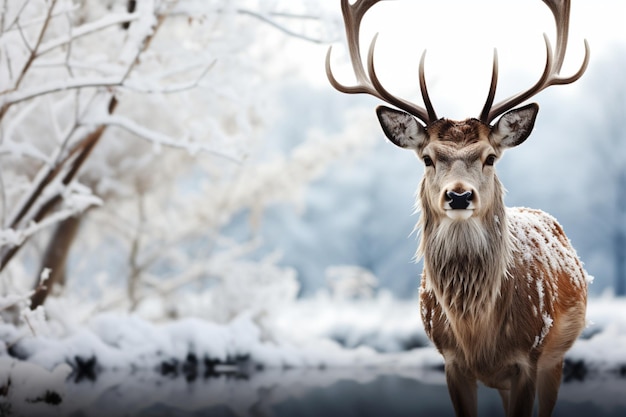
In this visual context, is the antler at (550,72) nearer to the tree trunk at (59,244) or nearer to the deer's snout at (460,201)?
the deer's snout at (460,201)

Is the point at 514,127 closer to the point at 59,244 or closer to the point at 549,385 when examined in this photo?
the point at 549,385

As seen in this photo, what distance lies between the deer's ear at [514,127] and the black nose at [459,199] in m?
0.36

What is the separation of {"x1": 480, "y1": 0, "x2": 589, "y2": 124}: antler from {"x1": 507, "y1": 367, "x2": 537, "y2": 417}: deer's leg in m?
1.00

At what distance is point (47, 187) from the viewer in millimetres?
4805

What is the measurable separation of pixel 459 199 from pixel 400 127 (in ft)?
1.46

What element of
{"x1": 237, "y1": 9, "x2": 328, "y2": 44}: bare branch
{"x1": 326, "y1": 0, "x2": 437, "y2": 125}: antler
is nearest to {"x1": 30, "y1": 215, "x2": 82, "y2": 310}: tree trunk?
{"x1": 237, "y1": 9, "x2": 328, "y2": 44}: bare branch

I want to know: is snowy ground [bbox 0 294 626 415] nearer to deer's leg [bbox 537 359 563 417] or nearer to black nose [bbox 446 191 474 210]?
deer's leg [bbox 537 359 563 417]

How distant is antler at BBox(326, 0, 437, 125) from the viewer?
2.68 m

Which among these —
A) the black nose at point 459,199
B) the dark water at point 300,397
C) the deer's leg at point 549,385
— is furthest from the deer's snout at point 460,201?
the dark water at point 300,397

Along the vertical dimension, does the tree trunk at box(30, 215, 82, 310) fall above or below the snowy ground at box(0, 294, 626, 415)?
above

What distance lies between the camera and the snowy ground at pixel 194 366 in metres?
3.89

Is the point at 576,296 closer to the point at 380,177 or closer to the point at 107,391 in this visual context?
the point at 107,391

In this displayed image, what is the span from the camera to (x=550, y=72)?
9.01 ft

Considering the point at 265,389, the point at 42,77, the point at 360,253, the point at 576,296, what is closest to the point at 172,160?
the point at 42,77
